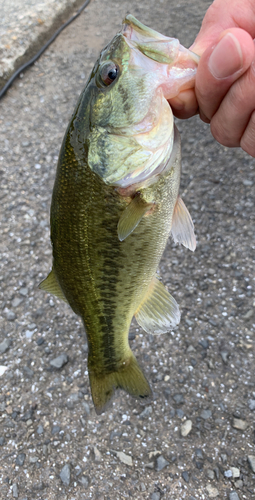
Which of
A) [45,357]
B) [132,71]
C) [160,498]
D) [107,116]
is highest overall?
[132,71]

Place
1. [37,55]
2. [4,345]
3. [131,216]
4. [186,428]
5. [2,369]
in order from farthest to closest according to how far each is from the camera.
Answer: [37,55] → [4,345] → [2,369] → [186,428] → [131,216]

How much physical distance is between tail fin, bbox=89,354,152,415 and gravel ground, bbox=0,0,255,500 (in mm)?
545

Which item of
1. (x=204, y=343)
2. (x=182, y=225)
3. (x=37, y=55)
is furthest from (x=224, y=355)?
(x=37, y=55)

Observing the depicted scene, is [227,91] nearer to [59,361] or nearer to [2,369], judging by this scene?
[59,361]

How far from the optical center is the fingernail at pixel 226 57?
3.60 feet

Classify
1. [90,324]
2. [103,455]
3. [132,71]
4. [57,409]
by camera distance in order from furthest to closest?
[57,409] → [103,455] → [90,324] → [132,71]

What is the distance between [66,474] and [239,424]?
1041 millimetres

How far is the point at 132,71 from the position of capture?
122cm

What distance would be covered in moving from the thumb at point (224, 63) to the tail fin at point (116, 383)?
49.7 inches

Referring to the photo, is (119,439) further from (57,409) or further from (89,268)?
(89,268)

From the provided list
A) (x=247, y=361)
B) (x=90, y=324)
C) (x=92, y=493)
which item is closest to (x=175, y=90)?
(x=90, y=324)

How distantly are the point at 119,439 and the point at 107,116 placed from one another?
183cm

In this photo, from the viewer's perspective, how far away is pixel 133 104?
1228mm

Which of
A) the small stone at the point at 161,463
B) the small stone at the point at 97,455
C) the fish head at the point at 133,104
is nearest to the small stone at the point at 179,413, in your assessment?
the small stone at the point at 161,463
